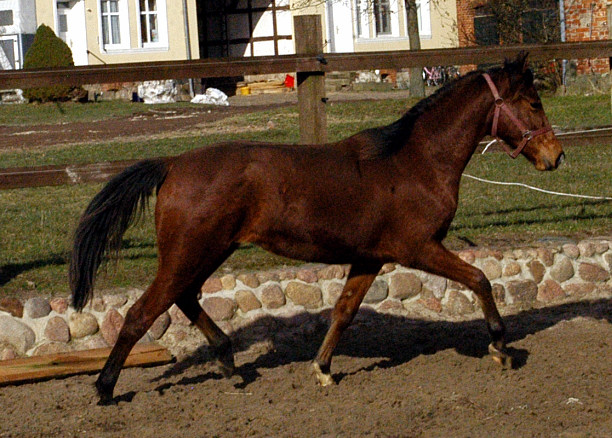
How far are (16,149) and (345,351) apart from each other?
11488mm

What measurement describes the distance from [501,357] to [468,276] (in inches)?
22.7

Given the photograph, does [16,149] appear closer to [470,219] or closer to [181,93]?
[470,219]

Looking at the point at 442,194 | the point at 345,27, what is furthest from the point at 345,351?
the point at 345,27

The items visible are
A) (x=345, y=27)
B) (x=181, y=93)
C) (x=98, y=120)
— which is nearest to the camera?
(x=98, y=120)

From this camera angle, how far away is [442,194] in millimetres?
5441

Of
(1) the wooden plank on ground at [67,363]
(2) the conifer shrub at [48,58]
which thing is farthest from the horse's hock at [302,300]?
(2) the conifer shrub at [48,58]

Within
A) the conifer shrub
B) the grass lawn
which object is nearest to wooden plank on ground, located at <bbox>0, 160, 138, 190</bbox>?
the grass lawn

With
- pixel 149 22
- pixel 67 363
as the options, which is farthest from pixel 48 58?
pixel 67 363

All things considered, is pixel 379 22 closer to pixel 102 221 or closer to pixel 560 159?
pixel 560 159

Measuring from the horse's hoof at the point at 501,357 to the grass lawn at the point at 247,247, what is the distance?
2.02m

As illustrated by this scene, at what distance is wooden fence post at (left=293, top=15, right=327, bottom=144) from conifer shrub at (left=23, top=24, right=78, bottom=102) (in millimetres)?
20842

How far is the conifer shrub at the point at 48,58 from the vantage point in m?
26.8

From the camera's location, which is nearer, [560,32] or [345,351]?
[345,351]

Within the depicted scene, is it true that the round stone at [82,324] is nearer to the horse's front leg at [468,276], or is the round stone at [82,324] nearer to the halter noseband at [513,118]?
the horse's front leg at [468,276]
